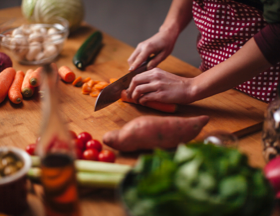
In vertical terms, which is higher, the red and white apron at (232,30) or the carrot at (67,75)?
the red and white apron at (232,30)

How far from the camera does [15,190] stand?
0.69 m

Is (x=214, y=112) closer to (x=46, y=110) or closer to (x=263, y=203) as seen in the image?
(x=263, y=203)

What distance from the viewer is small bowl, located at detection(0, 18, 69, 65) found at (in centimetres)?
145

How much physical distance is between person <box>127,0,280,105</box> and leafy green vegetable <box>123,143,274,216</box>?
1.91 feet

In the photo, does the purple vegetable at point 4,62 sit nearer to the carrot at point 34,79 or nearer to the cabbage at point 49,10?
the carrot at point 34,79

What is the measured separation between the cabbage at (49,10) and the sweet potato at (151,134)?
1431 mm

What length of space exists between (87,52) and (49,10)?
571mm

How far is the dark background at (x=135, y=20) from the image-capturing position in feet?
10.3

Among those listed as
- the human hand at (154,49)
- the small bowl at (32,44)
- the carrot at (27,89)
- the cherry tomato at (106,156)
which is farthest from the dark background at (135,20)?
the cherry tomato at (106,156)

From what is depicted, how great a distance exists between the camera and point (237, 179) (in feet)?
1.87

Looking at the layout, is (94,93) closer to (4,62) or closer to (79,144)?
(79,144)

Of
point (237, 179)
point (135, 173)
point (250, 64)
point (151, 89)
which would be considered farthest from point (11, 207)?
point (250, 64)

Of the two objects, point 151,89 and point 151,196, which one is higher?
point 151,196

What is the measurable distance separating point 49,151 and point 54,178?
0.06m
